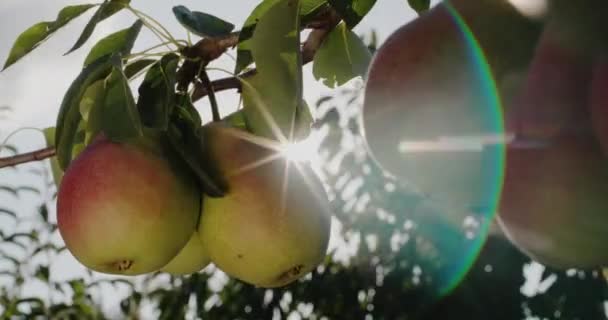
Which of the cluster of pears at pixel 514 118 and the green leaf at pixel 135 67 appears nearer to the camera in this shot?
the cluster of pears at pixel 514 118

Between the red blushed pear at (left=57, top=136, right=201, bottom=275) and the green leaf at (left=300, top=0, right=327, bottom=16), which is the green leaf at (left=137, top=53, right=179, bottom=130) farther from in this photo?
the green leaf at (left=300, top=0, right=327, bottom=16)

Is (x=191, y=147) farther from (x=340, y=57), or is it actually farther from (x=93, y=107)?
(x=340, y=57)

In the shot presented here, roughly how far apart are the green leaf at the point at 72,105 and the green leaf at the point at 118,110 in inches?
0.6

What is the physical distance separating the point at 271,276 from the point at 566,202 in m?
0.51

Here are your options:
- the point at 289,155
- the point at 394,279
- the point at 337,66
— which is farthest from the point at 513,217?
the point at 394,279

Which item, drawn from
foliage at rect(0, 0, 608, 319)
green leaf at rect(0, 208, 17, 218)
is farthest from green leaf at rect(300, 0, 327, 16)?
green leaf at rect(0, 208, 17, 218)

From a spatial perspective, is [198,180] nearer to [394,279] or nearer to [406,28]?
[406,28]

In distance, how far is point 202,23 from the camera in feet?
2.90

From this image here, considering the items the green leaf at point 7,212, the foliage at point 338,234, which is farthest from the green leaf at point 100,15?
the green leaf at point 7,212

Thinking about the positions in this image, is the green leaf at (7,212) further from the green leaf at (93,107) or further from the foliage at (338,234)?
the green leaf at (93,107)

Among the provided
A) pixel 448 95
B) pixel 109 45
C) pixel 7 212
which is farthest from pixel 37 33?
pixel 7 212

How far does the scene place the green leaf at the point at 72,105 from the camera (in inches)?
32.2

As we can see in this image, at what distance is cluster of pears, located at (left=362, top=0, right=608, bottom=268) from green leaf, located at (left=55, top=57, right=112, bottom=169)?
401 mm

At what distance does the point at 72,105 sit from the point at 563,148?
54cm
